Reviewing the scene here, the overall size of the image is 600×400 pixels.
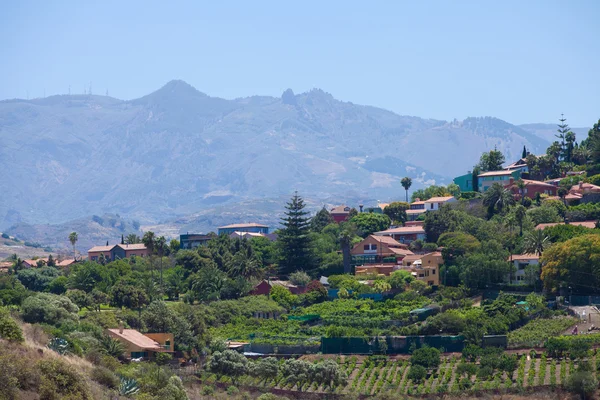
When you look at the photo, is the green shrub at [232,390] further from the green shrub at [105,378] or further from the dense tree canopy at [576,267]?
the dense tree canopy at [576,267]

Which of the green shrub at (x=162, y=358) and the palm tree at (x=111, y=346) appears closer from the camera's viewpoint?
the palm tree at (x=111, y=346)

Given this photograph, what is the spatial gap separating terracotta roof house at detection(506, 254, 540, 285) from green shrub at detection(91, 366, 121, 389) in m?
46.5

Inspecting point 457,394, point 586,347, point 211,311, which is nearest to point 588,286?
point 586,347

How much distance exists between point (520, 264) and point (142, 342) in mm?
35846

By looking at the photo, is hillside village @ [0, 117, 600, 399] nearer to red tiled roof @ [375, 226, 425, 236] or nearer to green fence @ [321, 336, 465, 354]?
green fence @ [321, 336, 465, 354]

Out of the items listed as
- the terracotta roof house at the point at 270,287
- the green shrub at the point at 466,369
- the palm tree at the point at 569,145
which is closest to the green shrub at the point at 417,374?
the green shrub at the point at 466,369

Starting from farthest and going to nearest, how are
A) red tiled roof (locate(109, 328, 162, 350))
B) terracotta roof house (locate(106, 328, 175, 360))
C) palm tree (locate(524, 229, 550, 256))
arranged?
1. palm tree (locate(524, 229, 550, 256))
2. red tiled roof (locate(109, 328, 162, 350))
3. terracotta roof house (locate(106, 328, 175, 360))

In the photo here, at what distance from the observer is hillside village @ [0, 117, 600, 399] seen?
233 feet

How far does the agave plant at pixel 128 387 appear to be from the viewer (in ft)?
182

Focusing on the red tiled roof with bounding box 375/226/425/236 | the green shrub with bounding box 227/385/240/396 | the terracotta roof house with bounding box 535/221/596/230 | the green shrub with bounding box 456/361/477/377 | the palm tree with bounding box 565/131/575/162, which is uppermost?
the palm tree with bounding box 565/131/575/162

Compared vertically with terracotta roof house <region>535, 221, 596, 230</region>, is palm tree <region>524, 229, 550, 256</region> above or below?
below

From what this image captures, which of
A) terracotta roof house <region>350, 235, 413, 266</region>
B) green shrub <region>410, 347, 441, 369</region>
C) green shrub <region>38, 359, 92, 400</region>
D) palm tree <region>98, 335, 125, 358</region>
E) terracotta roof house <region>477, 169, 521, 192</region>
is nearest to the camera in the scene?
green shrub <region>38, 359, 92, 400</region>

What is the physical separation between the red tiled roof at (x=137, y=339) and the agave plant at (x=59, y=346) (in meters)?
16.7

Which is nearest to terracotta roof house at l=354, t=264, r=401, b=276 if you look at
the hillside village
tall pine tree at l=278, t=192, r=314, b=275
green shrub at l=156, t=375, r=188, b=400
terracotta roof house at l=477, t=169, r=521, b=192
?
the hillside village
